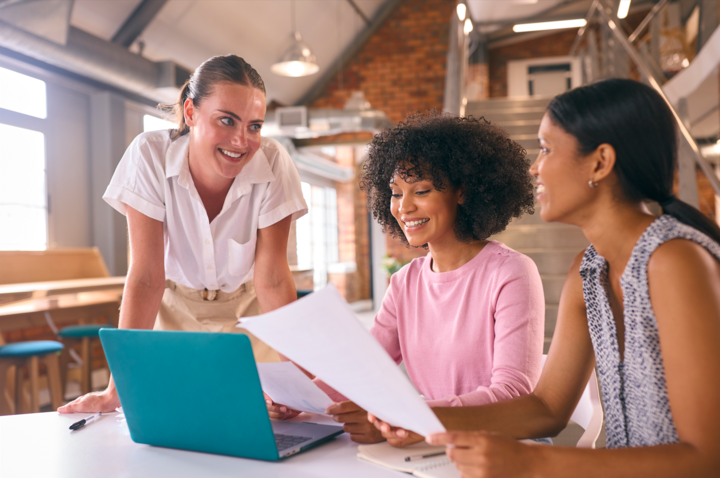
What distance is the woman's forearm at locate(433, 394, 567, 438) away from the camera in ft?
2.72

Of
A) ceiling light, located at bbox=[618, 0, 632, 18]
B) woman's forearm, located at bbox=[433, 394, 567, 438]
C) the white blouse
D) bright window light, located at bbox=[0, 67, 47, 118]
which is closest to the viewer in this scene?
woman's forearm, located at bbox=[433, 394, 567, 438]

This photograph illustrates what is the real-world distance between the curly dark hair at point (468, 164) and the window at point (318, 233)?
7.59 meters

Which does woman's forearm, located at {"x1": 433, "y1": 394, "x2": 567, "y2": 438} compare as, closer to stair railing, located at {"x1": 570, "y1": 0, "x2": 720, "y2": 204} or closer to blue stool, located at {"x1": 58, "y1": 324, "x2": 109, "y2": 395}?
stair railing, located at {"x1": 570, "y1": 0, "x2": 720, "y2": 204}

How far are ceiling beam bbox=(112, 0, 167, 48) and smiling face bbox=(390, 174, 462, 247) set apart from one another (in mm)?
4711

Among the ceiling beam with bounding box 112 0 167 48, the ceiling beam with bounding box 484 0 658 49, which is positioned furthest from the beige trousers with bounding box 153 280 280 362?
the ceiling beam with bounding box 484 0 658 49

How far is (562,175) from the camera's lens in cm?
82

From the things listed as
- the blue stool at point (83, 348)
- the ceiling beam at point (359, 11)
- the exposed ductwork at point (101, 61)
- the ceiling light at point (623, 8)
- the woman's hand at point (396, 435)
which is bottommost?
the blue stool at point (83, 348)

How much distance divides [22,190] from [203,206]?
3.87 metres

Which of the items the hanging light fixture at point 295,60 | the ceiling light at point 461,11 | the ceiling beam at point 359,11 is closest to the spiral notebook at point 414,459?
the hanging light fixture at point 295,60

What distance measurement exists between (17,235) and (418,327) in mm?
4396

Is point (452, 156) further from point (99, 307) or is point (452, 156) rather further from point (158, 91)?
point (158, 91)

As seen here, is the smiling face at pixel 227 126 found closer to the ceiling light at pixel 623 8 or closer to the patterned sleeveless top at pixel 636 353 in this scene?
the patterned sleeveless top at pixel 636 353

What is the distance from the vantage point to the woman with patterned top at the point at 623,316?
639mm

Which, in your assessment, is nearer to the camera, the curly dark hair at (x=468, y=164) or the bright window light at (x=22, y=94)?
the curly dark hair at (x=468, y=164)
